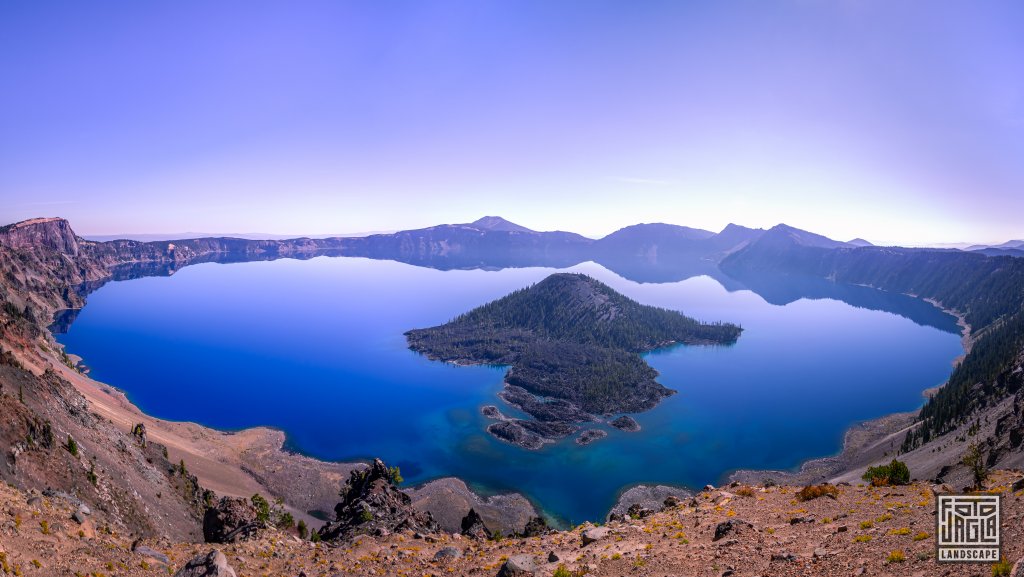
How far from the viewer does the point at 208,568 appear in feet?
87.4

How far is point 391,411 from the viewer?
422ft

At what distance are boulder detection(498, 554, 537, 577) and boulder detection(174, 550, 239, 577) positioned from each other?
16.3m

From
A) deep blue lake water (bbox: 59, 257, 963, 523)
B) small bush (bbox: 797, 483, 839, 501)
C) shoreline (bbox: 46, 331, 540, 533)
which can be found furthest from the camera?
deep blue lake water (bbox: 59, 257, 963, 523)

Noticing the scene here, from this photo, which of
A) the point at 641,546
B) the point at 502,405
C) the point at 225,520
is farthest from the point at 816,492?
the point at 502,405

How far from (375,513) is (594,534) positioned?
34.6m

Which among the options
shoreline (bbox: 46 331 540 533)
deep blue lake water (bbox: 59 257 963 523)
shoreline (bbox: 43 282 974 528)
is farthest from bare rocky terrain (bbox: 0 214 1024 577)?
deep blue lake water (bbox: 59 257 963 523)

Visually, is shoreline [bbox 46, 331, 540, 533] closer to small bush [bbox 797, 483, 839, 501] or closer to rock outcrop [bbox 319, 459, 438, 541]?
rock outcrop [bbox 319, 459, 438, 541]

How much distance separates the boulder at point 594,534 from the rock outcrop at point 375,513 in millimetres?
19811

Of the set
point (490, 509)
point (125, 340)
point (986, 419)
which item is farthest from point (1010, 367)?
point (125, 340)

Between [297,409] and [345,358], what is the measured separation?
54.8m

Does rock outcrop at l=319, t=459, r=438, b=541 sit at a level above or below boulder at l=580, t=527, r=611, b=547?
below

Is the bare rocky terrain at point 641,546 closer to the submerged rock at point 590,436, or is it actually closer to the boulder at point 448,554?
the boulder at point 448,554

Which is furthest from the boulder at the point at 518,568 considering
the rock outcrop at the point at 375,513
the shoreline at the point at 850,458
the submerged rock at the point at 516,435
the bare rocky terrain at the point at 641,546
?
the submerged rock at the point at 516,435

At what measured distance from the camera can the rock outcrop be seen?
46506 mm
